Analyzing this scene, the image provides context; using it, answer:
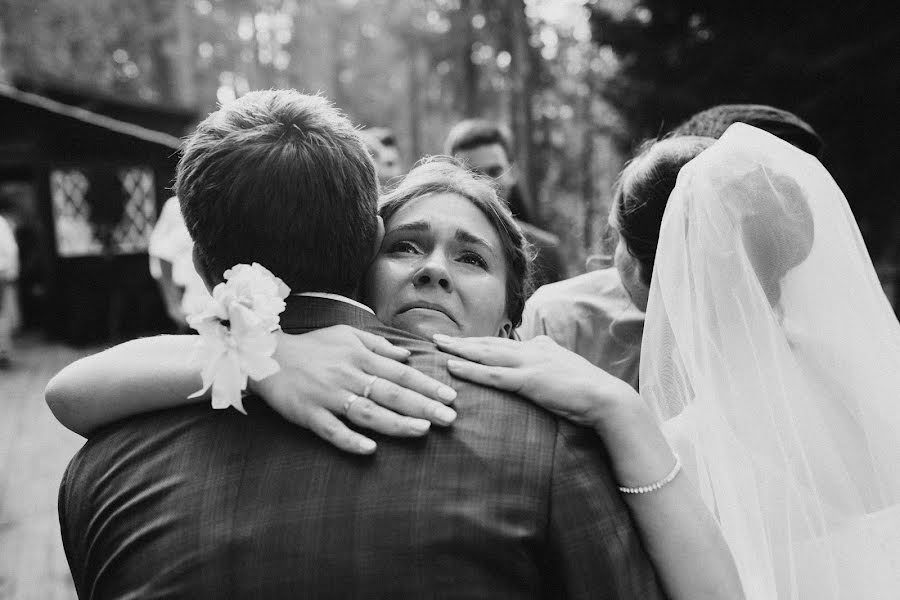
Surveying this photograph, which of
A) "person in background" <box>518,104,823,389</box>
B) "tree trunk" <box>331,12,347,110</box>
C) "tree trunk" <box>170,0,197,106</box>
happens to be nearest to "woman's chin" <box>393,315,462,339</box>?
"person in background" <box>518,104,823,389</box>

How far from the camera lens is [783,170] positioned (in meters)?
1.75

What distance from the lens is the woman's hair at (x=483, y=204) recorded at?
189 centimetres

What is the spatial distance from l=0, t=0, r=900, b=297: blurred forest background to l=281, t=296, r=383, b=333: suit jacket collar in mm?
1609

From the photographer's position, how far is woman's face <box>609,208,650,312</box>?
7.13 ft

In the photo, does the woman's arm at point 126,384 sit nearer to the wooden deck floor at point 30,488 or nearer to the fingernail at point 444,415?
the fingernail at point 444,415

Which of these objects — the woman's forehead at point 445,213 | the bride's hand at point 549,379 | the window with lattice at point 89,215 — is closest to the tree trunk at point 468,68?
the window with lattice at point 89,215

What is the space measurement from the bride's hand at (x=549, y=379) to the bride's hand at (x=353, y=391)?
0.08 meters

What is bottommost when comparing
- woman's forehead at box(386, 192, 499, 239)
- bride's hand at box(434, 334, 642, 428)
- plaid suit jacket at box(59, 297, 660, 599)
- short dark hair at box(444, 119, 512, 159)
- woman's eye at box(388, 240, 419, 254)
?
short dark hair at box(444, 119, 512, 159)

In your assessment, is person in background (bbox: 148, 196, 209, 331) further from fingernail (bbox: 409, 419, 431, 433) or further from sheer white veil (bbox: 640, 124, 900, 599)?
fingernail (bbox: 409, 419, 431, 433)

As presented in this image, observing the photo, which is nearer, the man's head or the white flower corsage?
the white flower corsage

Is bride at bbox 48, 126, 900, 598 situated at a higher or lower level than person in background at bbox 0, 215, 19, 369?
higher

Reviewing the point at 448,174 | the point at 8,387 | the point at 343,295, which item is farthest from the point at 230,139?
the point at 8,387

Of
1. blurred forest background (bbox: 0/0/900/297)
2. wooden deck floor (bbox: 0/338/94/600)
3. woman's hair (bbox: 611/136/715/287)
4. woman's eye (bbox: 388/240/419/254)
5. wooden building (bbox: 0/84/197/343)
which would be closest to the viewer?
woman's eye (bbox: 388/240/419/254)

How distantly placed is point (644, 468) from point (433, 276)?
0.63 metres
